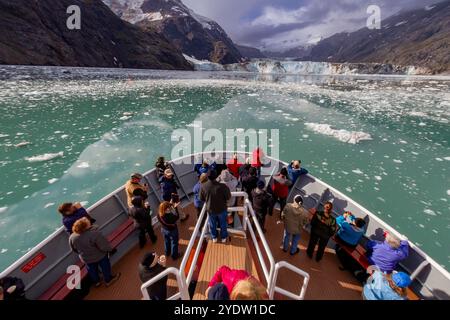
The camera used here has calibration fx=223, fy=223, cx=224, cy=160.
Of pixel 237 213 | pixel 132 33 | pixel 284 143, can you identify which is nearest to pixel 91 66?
pixel 132 33

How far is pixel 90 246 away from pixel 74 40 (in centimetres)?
10753

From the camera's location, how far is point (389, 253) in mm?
4121

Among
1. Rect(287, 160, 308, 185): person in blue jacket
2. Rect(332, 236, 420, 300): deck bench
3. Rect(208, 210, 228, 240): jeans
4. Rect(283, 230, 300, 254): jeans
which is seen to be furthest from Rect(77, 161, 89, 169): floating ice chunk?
Rect(332, 236, 420, 300): deck bench

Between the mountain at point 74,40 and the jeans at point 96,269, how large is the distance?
81317 mm

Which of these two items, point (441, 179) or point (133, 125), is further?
point (133, 125)

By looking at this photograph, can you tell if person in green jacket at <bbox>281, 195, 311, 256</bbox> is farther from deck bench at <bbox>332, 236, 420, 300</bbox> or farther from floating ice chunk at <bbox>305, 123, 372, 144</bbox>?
floating ice chunk at <bbox>305, 123, 372, 144</bbox>

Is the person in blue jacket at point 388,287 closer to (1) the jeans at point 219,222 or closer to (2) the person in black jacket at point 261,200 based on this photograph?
(2) the person in black jacket at point 261,200

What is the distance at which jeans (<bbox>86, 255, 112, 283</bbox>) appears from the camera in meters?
4.18

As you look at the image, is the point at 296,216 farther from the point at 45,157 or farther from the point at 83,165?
the point at 45,157

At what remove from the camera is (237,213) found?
596 centimetres

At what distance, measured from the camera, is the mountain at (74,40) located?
64438 mm

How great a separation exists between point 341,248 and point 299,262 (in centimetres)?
98

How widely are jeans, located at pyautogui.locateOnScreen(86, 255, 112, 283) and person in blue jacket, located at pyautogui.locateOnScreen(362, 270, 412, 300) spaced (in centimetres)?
460
